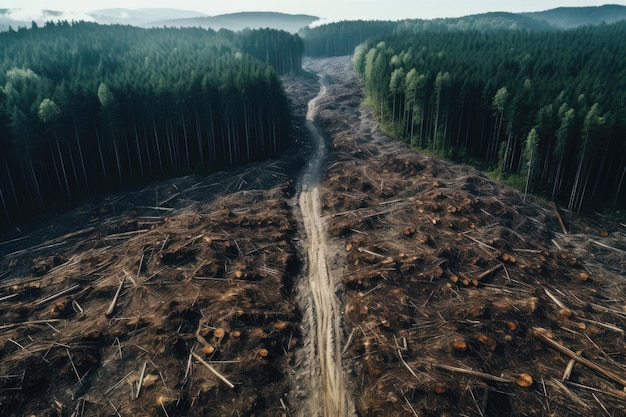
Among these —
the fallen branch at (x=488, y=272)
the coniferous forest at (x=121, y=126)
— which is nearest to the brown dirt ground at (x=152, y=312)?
the coniferous forest at (x=121, y=126)

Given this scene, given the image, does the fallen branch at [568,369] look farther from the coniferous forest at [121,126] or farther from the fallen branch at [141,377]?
the coniferous forest at [121,126]

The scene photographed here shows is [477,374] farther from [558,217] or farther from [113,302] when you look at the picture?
[558,217]

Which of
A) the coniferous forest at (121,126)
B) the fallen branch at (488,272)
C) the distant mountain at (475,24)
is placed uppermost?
the distant mountain at (475,24)

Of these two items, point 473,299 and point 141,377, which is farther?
point 473,299

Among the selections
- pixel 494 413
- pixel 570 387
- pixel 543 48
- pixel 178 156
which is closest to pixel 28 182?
pixel 178 156

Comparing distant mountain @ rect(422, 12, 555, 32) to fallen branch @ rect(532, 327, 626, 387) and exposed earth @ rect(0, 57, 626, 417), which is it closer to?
exposed earth @ rect(0, 57, 626, 417)

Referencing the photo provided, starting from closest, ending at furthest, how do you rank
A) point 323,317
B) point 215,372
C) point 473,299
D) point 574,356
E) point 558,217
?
point 215,372 → point 574,356 → point 323,317 → point 473,299 → point 558,217

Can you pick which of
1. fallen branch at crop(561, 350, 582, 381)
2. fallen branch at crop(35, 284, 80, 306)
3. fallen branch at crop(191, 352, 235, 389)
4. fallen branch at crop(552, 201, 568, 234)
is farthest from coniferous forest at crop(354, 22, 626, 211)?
fallen branch at crop(35, 284, 80, 306)

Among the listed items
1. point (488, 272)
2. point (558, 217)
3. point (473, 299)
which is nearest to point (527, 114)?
point (558, 217)
